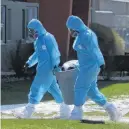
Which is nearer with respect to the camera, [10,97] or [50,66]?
[50,66]

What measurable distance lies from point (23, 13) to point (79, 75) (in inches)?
414

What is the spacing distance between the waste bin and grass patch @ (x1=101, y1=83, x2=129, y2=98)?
177 inches

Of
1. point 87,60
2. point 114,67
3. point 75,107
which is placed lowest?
point 114,67

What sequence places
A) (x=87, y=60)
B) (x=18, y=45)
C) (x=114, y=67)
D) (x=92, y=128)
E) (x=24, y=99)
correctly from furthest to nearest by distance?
(x=114, y=67) → (x=18, y=45) → (x=24, y=99) → (x=87, y=60) → (x=92, y=128)

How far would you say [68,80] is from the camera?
10.9 m


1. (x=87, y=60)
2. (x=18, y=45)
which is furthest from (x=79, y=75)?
(x=18, y=45)

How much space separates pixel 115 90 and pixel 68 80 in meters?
5.99

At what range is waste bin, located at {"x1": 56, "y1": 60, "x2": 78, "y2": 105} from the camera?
10812mm

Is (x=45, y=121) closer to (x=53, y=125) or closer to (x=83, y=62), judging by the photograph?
(x=53, y=125)

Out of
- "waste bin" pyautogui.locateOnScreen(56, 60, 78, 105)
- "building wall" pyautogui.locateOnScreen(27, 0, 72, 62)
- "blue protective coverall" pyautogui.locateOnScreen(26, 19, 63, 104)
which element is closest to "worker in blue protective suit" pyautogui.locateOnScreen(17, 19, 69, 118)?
"blue protective coverall" pyautogui.locateOnScreen(26, 19, 63, 104)

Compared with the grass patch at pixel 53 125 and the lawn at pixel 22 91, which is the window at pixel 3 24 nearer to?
the lawn at pixel 22 91

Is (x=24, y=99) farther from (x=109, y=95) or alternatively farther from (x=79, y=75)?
(x=79, y=75)

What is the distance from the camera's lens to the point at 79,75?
1027cm

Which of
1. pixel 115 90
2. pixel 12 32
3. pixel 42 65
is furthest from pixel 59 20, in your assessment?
pixel 42 65
